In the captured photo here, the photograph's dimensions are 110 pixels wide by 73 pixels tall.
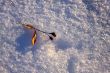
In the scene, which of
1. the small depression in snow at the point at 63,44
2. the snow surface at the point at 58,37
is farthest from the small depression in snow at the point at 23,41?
the small depression in snow at the point at 63,44

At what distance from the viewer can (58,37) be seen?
8.46ft

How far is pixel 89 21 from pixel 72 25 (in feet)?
0.55

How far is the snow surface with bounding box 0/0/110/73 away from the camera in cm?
254

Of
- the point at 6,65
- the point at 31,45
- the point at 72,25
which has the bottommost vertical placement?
the point at 6,65

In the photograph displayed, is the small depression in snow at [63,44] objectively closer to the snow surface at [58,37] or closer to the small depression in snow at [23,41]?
the snow surface at [58,37]

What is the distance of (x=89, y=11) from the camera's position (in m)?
2.56

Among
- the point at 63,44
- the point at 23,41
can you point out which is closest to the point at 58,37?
the point at 63,44

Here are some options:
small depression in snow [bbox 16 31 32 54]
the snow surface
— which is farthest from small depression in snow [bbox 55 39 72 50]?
small depression in snow [bbox 16 31 32 54]

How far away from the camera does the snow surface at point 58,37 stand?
2537 millimetres

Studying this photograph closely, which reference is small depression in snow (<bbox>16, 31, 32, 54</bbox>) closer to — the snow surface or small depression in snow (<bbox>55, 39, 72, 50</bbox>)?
the snow surface

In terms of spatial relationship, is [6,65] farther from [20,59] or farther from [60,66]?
[60,66]

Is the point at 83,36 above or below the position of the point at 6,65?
above

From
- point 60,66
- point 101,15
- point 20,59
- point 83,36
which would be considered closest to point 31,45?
point 20,59

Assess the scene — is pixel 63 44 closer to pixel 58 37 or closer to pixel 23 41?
pixel 58 37
